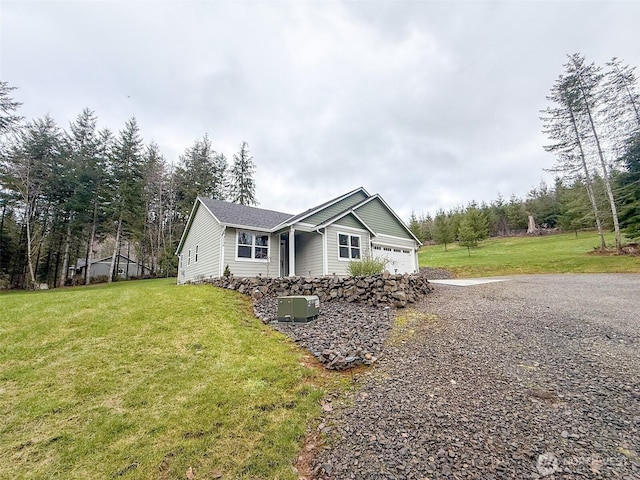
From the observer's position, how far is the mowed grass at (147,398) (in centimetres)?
262

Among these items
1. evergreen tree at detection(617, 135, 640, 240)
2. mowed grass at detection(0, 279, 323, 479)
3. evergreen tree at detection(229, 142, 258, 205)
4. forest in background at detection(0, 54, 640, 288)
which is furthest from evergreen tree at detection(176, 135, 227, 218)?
evergreen tree at detection(617, 135, 640, 240)

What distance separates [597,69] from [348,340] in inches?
1064

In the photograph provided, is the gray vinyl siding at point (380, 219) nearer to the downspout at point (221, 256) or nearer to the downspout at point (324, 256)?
the downspout at point (324, 256)

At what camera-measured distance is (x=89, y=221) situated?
23.9 meters

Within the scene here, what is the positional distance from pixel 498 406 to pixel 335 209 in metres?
13.3

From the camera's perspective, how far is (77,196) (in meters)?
22.6

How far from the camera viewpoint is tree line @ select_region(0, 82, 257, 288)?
21.4 meters

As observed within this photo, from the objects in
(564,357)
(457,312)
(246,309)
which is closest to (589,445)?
(564,357)

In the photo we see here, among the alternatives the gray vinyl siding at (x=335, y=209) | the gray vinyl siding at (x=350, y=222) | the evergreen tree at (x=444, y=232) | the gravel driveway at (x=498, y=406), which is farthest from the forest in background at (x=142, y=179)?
the gravel driveway at (x=498, y=406)

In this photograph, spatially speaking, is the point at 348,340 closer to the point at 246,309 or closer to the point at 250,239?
the point at 246,309

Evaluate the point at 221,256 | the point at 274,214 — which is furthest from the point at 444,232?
the point at 221,256

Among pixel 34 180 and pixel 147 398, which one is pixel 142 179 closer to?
pixel 34 180

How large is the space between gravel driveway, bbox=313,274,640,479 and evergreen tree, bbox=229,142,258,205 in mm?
30216

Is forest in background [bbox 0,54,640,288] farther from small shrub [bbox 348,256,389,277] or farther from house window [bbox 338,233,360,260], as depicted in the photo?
small shrub [bbox 348,256,389,277]
